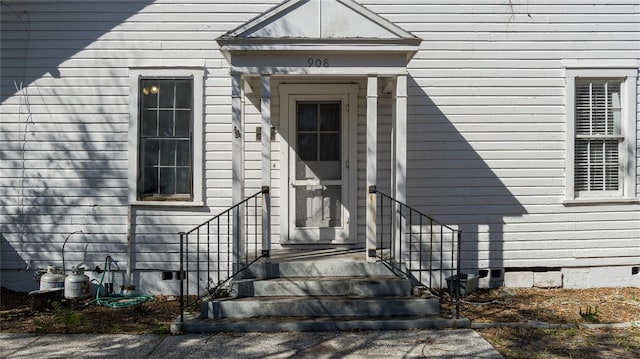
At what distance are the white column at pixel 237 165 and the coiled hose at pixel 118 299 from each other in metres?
1.60

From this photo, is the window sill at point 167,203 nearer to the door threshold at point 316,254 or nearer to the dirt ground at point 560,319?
the door threshold at point 316,254

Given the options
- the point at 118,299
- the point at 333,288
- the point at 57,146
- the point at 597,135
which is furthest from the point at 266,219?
the point at 597,135

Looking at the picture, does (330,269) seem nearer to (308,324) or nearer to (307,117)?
(308,324)

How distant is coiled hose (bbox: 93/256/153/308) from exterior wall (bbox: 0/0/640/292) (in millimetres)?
182

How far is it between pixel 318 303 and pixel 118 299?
3114 millimetres

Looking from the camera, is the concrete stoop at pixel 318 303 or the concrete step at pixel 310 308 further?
the concrete step at pixel 310 308

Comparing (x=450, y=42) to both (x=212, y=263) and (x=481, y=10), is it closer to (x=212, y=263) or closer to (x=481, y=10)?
(x=481, y=10)

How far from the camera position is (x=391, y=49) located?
23.5 feet

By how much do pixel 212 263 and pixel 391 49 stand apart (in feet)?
13.0

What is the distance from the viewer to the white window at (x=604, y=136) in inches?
341

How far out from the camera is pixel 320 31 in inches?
282

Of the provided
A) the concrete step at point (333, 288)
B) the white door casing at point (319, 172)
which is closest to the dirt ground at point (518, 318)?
the concrete step at point (333, 288)

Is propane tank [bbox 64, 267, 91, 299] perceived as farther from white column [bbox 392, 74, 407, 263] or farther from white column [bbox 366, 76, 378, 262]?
white column [bbox 392, 74, 407, 263]

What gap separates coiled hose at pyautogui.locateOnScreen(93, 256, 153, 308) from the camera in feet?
25.8
